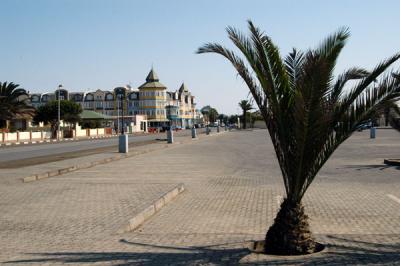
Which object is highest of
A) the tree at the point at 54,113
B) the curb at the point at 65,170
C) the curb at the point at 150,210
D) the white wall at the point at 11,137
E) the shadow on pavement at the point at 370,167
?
the tree at the point at 54,113

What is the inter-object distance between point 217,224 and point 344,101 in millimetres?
3289

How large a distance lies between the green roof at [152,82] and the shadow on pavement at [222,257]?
13246cm

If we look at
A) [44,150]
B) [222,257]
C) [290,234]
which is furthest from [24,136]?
[290,234]

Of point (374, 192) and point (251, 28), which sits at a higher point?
point (251, 28)

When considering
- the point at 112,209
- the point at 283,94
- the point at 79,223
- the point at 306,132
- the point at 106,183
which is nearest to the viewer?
the point at 306,132

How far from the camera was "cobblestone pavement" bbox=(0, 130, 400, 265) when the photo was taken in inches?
250

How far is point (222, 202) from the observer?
37.6 feet

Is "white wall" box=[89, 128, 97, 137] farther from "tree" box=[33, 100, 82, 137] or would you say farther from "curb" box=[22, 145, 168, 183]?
"curb" box=[22, 145, 168, 183]

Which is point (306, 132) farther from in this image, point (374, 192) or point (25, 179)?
point (25, 179)

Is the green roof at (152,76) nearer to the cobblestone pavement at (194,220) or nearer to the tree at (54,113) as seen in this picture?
the tree at (54,113)

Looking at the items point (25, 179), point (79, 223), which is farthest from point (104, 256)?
point (25, 179)

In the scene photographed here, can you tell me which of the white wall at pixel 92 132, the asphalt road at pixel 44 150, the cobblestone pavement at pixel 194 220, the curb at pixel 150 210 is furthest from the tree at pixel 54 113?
the curb at pixel 150 210

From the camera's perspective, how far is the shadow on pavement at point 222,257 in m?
6.04

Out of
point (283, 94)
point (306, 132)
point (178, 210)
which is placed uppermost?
point (283, 94)
